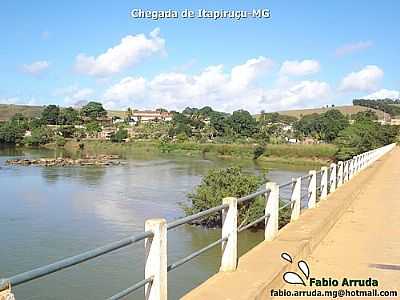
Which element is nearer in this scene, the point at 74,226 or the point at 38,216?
the point at 74,226

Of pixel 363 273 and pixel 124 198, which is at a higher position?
pixel 363 273

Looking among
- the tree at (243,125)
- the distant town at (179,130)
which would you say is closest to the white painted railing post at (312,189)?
the distant town at (179,130)

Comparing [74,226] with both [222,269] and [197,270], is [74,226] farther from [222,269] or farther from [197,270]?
[222,269]

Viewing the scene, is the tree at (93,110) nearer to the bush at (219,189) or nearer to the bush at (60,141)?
the bush at (60,141)

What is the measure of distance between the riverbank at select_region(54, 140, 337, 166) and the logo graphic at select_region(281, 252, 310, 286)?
6185 centimetres

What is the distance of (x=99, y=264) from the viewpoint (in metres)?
16.5

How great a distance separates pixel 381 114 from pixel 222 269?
165 meters

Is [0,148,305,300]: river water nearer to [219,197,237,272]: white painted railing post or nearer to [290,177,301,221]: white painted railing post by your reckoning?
[290,177,301,221]: white painted railing post

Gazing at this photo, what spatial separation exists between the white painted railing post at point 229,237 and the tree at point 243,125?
103 m

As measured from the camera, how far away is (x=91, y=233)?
21.6 metres

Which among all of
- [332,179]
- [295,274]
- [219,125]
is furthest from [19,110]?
[295,274]

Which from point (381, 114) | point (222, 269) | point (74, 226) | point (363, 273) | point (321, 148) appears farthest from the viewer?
point (381, 114)

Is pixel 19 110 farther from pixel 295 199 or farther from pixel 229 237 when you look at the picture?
pixel 229 237

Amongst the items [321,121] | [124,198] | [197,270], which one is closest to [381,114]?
[321,121]
